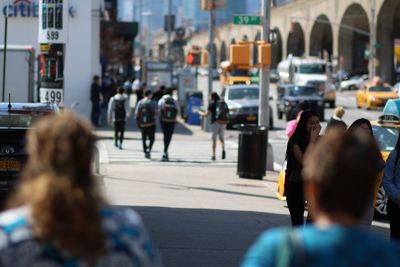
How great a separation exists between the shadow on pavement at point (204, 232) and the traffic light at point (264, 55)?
800cm

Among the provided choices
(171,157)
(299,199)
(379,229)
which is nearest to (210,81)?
(171,157)

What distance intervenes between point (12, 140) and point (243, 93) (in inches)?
1117

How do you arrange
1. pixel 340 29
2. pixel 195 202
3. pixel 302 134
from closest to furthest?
1. pixel 302 134
2. pixel 195 202
3. pixel 340 29

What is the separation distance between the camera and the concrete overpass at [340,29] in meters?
77.7

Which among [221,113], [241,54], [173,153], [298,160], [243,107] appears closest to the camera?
[298,160]

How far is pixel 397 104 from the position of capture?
19.4 meters

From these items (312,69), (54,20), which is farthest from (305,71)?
(54,20)

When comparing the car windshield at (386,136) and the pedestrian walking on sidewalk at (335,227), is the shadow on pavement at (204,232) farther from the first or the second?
the pedestrian walking on sidewalk at (335,227)

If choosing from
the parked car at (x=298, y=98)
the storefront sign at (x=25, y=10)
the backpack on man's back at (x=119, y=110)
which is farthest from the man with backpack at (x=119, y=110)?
the parked car at (x=298, y=98)

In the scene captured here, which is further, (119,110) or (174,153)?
(119,110)

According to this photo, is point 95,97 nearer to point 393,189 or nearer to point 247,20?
point 247,20

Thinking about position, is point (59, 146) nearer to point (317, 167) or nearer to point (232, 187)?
point (317, 167)

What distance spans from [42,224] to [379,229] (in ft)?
34.9

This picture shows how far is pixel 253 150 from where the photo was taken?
67.8 feet
